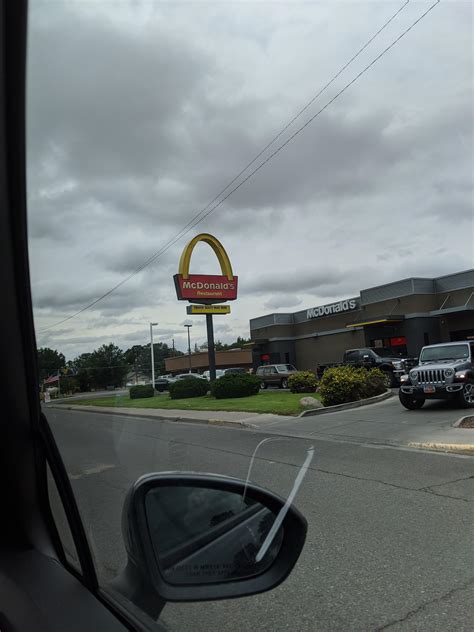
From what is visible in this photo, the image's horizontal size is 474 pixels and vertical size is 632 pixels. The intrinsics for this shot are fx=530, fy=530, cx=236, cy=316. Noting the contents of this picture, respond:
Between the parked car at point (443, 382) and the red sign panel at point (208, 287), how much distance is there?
A: 37.6 feet

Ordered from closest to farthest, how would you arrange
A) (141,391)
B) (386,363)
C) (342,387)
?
(141,391), (342,387), (386,363)

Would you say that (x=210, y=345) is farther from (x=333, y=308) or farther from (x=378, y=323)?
(x=333, y=308)

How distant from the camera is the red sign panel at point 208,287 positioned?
3.64 meters

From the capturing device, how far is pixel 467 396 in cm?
1423

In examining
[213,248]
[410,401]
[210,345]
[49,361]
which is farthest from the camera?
[410,401]

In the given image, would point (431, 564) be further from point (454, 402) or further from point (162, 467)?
point (454, 402)

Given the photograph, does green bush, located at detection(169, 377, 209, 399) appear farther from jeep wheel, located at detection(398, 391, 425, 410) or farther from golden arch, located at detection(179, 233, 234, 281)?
jeep wheel, located at detection(398, 391, 425, 410)

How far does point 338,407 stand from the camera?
1623cm

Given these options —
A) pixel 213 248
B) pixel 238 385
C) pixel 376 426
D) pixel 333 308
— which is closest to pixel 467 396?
pixel 376 426

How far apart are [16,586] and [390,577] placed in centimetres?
249

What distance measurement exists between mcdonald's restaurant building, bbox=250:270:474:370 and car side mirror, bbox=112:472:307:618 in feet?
84.7

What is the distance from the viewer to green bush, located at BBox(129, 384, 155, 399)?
2441 millimetres

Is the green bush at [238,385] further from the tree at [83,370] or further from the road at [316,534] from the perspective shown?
the tree at [83,370]

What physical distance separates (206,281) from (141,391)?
1.37 m
